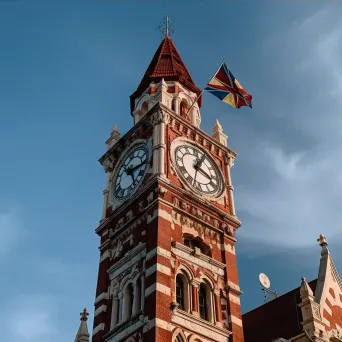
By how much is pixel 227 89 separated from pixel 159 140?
7033mm

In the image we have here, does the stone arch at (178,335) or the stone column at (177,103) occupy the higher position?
the stone column at (177,103)

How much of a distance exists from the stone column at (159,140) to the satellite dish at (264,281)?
463 inches

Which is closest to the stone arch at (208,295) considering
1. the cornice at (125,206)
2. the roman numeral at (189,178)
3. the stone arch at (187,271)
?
the stone arch at (187,271)

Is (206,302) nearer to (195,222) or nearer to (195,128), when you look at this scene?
(195,222)

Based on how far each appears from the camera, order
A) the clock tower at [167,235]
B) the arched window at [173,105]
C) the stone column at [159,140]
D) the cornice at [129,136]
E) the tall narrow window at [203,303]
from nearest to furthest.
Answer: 1. the clock tower at [167,235]
2. the tall narrow window at [203,303]
3. the stone column at [159,140]
4. the cornice at [129,136]
5. the arched window at [173,105]

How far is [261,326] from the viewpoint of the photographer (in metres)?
37.3

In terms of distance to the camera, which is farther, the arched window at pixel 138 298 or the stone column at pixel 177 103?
the stone column at pixel 177 103

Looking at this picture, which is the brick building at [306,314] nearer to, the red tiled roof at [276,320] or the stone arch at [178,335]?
the red tiled roof at [276,320]

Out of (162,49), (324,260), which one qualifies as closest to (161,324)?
(324,260)

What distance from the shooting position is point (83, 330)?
1453 inches

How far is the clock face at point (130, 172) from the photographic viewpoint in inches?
1537

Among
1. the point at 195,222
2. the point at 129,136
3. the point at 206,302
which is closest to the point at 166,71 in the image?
the point at 129,136

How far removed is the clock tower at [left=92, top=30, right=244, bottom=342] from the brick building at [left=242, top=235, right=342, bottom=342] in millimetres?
3122

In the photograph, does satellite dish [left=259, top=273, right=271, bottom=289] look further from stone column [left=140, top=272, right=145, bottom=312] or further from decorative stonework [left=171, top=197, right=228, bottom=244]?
stone column [left=140, top=272, right=145, bottom=312]
